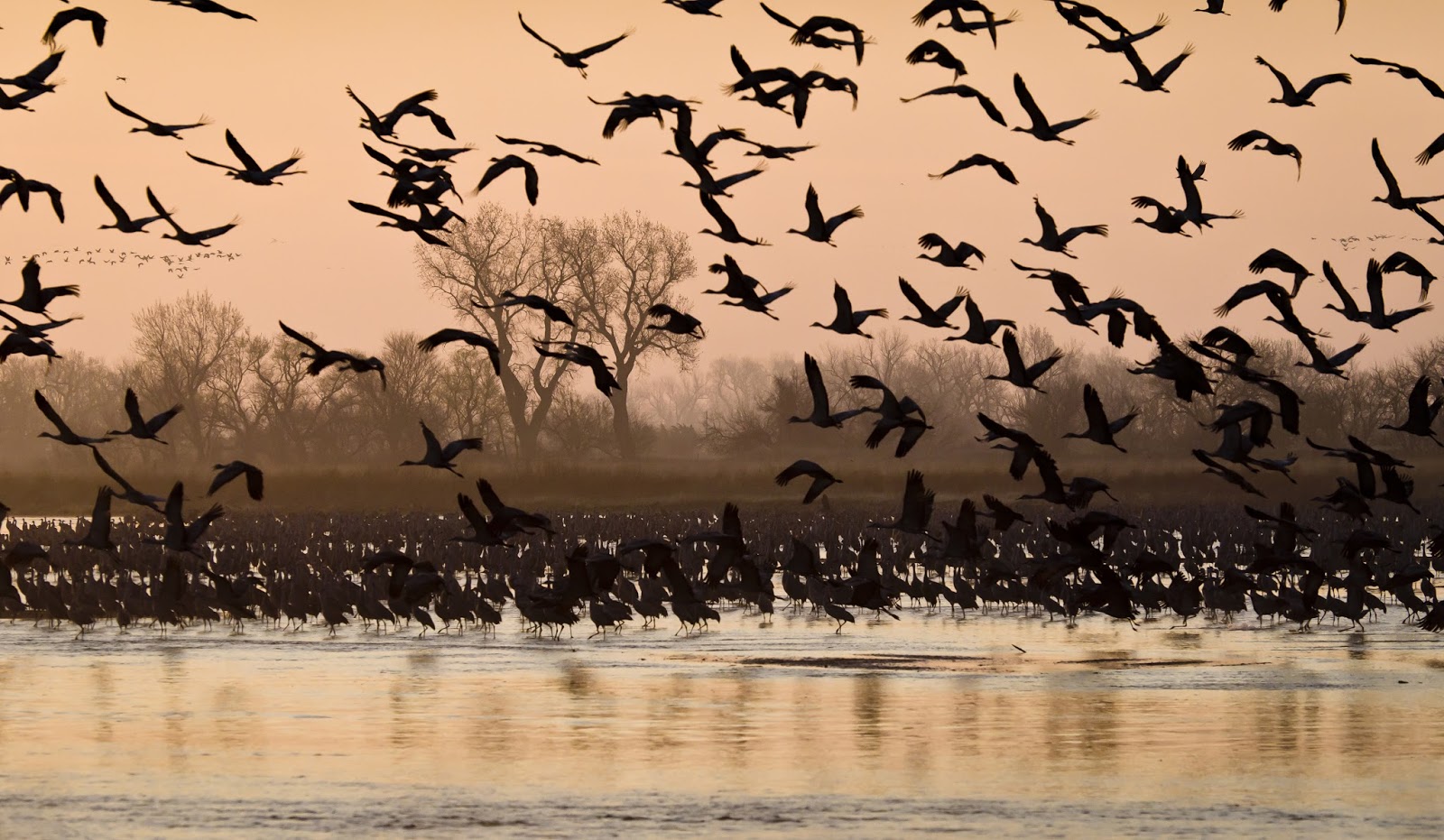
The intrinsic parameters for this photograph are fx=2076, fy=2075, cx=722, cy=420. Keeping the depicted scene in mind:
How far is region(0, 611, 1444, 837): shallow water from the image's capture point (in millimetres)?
14102

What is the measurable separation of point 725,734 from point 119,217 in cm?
688

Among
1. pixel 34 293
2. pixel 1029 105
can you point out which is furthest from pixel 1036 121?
pixel 34 293

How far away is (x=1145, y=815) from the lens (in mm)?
13930

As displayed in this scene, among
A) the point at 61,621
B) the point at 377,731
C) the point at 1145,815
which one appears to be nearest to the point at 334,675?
the point at 377,731

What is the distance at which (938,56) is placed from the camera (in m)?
17.9

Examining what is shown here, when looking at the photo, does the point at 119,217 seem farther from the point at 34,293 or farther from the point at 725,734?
the point at 725,734

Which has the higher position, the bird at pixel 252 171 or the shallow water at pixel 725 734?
the bird at pixel 252 171

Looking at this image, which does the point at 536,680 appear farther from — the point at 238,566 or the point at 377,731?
the point at 238,566

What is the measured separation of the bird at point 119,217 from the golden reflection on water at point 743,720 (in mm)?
4325

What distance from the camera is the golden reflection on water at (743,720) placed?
50.5 ft

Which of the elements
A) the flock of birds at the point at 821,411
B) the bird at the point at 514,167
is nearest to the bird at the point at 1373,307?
the flock of birds at the point at 821,411

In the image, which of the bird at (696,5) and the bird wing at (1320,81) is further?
the bird wing at (1320,81)

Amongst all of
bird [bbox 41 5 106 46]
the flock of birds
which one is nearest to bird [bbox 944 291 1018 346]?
the flock of birds

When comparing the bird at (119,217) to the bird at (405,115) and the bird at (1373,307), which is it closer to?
the bird at (405,115)
